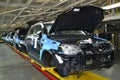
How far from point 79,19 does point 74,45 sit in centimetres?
103

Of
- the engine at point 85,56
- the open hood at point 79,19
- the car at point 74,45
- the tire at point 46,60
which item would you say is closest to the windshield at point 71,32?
the car at point 74,45

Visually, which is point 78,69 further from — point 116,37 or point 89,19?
point 116,37

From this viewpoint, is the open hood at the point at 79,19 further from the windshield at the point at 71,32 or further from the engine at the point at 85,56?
the engine at the point at 85,56

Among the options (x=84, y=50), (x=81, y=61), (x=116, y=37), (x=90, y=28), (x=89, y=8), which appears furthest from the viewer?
(x=116, y=37)

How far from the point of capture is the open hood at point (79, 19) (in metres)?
4.05

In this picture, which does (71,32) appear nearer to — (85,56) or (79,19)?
(79,19)

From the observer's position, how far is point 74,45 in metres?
3.73

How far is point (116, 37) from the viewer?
10086 millimetres

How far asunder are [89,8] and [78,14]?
298 mm

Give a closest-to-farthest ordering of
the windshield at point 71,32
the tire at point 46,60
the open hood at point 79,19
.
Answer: the open hood at point 79,19 → the tire at point 46,60 → the windshield at point 71,32

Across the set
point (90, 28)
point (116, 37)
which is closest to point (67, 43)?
point (90, 28)

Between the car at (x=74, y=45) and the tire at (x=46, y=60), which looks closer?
the car at (x=74, y=45)

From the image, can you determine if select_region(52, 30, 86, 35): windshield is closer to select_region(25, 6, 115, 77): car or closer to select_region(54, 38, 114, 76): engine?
select_region(25, 6, 115, 77): car

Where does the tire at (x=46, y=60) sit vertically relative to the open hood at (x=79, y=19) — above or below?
below
